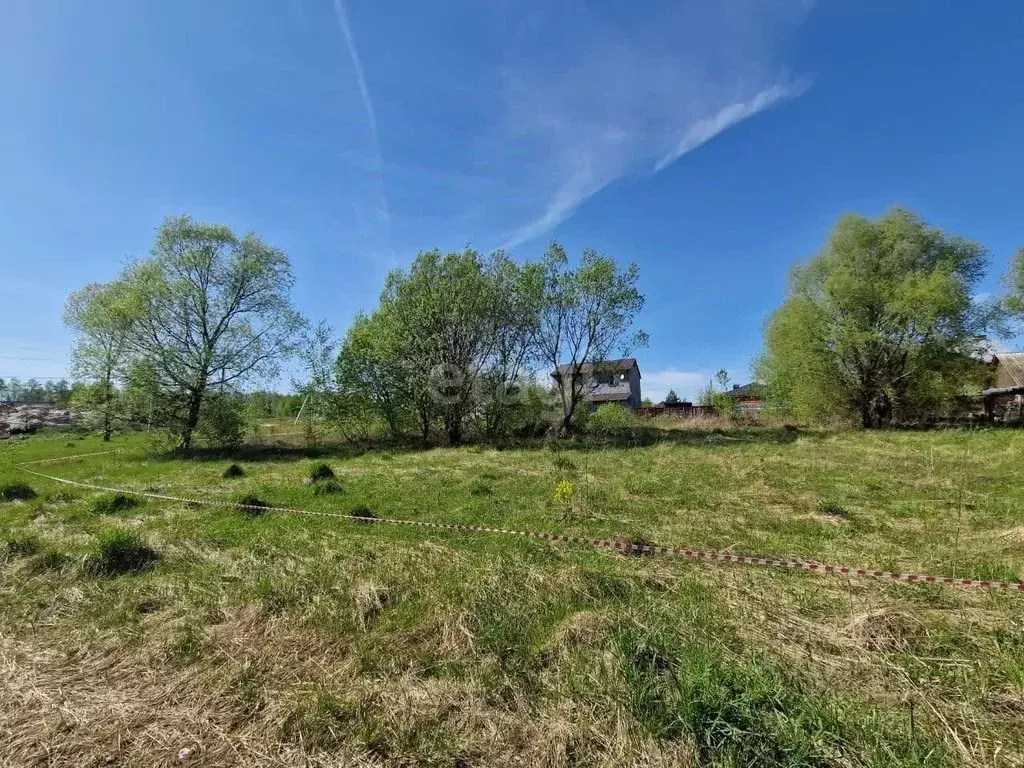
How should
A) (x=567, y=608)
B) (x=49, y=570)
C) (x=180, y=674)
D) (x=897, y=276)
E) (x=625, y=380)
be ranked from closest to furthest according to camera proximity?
(x=180, y=674), (x=567, y=608), (x=49, y=570), (x=897, y=276), (x=625, y=380)

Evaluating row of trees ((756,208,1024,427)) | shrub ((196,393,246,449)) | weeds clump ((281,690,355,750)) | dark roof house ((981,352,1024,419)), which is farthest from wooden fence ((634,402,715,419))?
weeds clump ((281,690,355,750))

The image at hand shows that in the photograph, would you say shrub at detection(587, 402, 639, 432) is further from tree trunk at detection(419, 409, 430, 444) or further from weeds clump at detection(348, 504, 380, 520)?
weeds clump at detection(348, 504, 380, 520)

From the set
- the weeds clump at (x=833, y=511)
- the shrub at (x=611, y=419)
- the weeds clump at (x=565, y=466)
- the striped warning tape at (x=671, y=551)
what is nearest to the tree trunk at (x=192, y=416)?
the striped warning tape at (x=671, y=551)

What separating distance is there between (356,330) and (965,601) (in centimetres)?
2945

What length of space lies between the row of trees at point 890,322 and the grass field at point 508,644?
25.0 m

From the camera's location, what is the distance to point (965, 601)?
4.46 m

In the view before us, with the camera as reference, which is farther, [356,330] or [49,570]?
[356,330]

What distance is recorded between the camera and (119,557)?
6117mm

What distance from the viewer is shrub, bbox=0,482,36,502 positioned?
1115cm

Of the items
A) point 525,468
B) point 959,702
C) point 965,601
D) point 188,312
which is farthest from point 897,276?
point 188,312

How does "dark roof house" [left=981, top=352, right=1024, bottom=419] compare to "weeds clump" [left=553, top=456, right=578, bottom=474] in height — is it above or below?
above

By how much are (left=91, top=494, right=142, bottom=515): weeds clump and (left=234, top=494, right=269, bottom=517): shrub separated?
2.19 meters

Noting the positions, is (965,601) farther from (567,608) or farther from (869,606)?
(567,608)

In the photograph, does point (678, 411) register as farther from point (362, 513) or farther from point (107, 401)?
point (107, 401)
